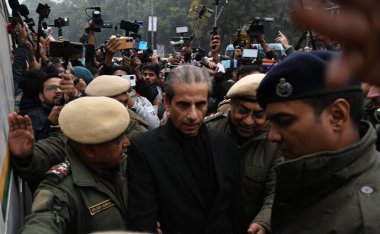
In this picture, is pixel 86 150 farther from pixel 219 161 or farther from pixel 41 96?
pixel 41 96

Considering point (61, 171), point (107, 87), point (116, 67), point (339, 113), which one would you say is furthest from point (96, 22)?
point (339, 113)

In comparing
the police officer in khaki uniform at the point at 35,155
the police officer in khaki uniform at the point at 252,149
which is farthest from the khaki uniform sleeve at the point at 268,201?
the police officer in khaki uniform at the point at 35,155

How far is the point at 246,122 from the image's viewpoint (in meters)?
2.32

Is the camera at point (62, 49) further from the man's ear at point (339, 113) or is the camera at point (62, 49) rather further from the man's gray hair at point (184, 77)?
the man's ear at point (339, 113)

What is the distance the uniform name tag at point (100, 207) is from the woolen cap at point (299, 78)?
871mm

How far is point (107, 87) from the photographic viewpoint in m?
3.32

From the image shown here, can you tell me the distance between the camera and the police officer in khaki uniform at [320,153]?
48.9 inches

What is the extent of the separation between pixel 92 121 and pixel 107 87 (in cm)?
145

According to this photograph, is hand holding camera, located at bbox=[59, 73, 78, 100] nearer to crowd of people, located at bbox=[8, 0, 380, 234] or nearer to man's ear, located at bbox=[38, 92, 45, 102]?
crowd of people, located at bbox=[8, 0, 380, 234]

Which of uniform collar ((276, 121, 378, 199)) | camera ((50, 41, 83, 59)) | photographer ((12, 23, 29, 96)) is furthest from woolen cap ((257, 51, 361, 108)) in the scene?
photographer ((12, 23, 29, 96))

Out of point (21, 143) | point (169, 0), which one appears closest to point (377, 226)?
point (21, 143)

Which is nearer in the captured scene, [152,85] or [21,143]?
[21,143]

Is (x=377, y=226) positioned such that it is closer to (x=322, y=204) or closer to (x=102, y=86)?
(x=322, y=204)

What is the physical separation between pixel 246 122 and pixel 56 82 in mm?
2104
